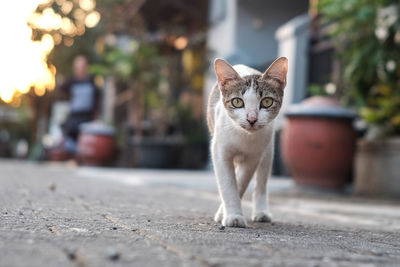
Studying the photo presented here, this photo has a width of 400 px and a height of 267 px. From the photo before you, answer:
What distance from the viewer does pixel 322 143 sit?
22.9ft

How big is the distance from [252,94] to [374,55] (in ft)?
13.1

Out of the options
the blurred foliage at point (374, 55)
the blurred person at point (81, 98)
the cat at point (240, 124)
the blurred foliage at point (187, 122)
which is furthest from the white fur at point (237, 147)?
the blurred person at point (81, 98)

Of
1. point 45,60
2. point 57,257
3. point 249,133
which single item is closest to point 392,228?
point 249,133

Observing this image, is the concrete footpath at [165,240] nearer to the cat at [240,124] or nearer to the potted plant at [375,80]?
the cat at [240,124]

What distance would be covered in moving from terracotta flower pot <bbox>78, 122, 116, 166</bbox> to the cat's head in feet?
34.1

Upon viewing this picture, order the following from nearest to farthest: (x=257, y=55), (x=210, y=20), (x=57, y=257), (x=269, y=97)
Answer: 1. (x=57, y=257)
2. (x=269, y=97)
3. (x=257, y=55)
4. (x=210, y=20)

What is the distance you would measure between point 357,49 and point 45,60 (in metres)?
15.3

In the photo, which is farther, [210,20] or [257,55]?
[210,20]

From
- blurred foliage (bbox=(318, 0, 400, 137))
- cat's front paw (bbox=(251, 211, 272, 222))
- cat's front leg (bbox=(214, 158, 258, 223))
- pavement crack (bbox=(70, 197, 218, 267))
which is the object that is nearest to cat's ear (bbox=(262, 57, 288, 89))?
cat's front leg (bbox=(214, 158, 258, 223))

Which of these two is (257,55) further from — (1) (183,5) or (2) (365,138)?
(2) (365,138)

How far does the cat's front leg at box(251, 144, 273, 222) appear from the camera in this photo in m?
3.46

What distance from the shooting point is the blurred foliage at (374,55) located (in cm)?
640

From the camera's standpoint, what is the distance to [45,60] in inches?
790

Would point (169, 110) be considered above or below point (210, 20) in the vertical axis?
below
